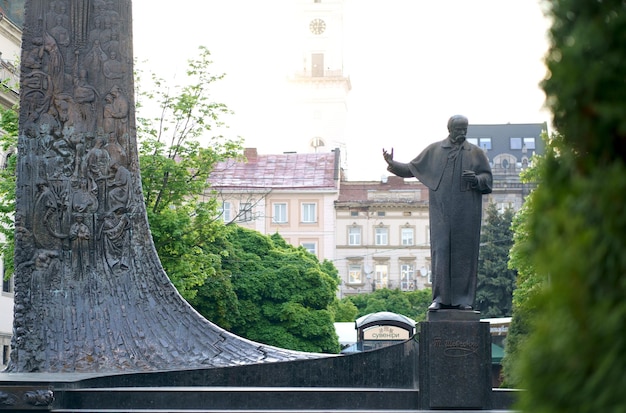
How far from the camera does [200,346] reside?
1389cm

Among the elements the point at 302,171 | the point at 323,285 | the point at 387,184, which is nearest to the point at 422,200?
the point at 387,184

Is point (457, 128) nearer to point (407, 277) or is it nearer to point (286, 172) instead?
point (286, 172)

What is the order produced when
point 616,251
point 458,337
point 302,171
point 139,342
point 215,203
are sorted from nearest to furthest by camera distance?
point 616,251 → point 458,337 → point 139,342 → point 215,203 → point 302,171

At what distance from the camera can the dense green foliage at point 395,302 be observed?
65750 millimetres

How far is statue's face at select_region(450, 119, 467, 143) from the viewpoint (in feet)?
35.4

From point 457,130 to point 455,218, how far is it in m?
0.93

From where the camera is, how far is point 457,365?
10.1m

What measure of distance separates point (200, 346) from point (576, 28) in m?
11.2

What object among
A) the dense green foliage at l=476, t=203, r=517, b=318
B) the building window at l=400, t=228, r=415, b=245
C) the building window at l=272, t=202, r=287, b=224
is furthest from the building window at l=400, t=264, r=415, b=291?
the dense green foliage at l=476, t=203, r=517, b=318

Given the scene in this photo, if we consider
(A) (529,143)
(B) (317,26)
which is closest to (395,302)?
(A) (529,143)

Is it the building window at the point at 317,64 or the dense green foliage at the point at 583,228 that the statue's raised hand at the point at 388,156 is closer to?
the dense green foliage at the point at 583,228

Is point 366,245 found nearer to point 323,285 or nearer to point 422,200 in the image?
point 422,200

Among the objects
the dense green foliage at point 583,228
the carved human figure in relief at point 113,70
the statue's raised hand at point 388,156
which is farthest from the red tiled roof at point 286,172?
the dense green foliage at point 583,228

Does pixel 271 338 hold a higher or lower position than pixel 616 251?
lower
